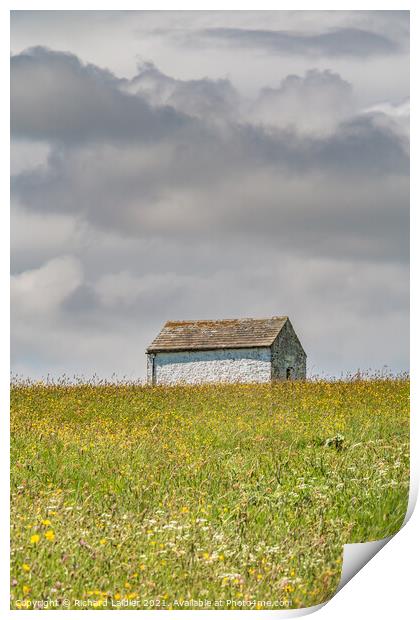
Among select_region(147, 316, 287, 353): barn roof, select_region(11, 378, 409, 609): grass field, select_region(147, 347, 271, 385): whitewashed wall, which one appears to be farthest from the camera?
select_region(147, 347, 271, 385): whitewashed wall

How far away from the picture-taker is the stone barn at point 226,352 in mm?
7211

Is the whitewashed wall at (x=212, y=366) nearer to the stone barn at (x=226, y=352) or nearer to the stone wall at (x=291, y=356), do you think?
the stone barn at (x=226, y=352)

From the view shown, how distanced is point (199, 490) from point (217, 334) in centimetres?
470

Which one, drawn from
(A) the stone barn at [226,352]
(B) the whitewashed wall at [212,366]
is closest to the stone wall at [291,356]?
(A) the stone barn at [226,352]

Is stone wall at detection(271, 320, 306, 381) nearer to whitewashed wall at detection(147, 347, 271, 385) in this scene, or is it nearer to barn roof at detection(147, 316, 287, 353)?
barn roof at detection(147, 316, 287, 353)

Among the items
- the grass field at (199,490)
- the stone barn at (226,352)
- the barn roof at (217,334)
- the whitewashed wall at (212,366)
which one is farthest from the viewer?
the whitewashed wall at (212,366)

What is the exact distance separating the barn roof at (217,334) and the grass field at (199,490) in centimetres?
61

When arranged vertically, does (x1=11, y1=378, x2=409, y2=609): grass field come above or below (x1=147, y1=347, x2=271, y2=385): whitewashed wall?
below

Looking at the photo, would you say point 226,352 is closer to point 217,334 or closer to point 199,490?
point 217,334

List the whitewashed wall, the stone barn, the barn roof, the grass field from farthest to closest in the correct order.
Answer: the whitewashed wall → the stone barn → the barn roof → the grass field

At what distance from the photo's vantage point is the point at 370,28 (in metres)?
6.07

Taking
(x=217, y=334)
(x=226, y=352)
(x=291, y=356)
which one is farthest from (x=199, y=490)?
(x=226, y=352)

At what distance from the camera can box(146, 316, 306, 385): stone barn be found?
7211mm

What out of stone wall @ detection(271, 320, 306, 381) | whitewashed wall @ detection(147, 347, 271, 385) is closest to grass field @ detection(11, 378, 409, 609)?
stone wall @ detection(271, 320, 306, 381)
